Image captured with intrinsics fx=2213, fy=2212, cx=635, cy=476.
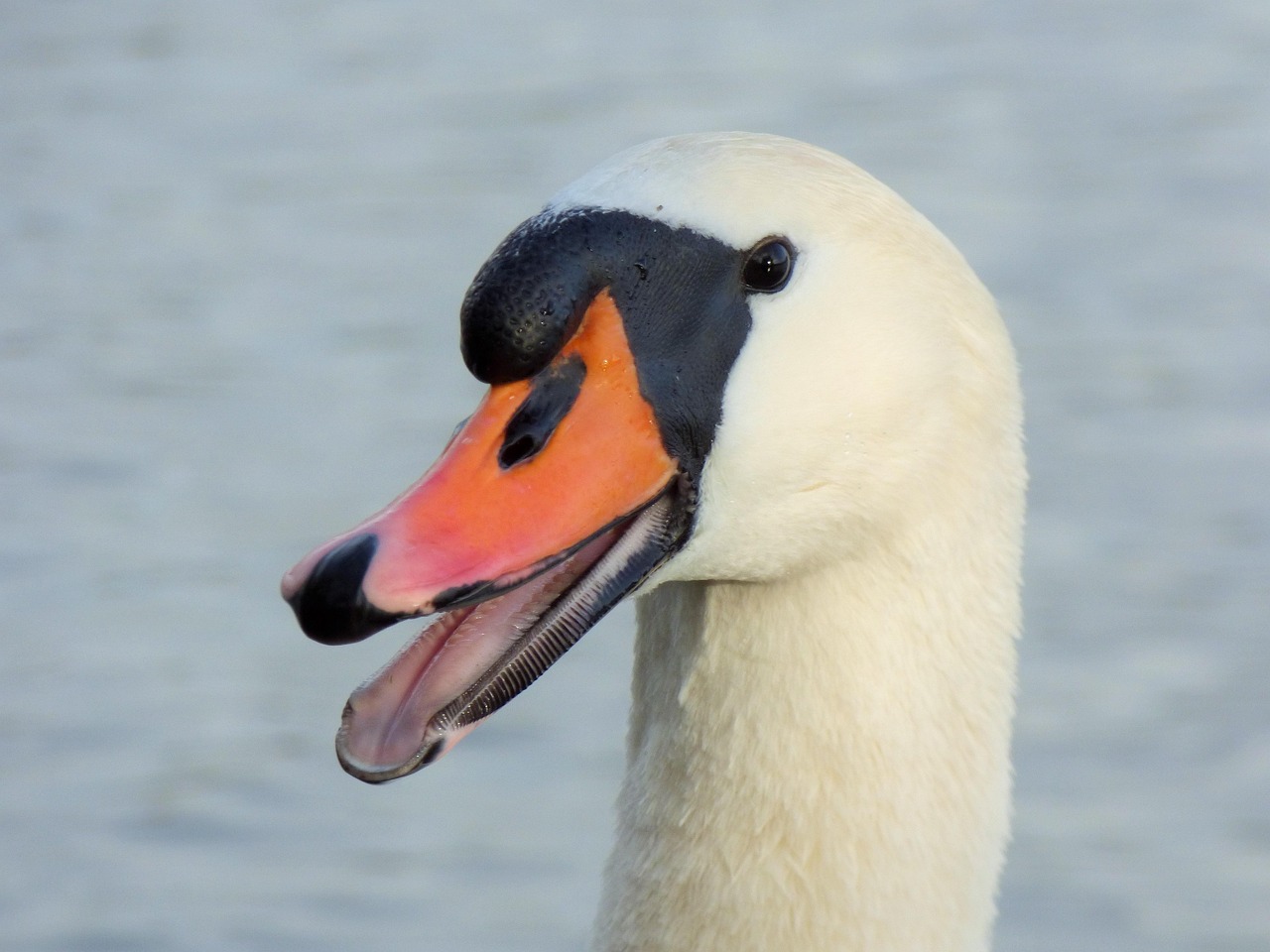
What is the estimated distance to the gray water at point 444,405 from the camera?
6945 millimetres

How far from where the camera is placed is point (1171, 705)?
24.0ft

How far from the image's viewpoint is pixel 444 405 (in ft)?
30.0

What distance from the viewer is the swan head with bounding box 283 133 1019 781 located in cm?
296

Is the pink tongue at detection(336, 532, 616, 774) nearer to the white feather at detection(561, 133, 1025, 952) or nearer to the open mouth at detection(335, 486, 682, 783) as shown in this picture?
the open mouth at detection(335, 486, 682, 783)

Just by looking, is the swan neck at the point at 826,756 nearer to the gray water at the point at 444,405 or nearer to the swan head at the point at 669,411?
the swan head at the point at 669,411

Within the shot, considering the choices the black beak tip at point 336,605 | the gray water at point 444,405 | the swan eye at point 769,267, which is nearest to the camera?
the black beak tip at point 336,605

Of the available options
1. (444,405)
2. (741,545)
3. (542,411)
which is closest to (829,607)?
(741,545)

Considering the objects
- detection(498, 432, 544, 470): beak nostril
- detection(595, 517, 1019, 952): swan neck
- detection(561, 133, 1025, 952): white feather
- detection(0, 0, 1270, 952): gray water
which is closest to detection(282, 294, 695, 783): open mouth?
detection(498, 432, 544, 470): beak nostril

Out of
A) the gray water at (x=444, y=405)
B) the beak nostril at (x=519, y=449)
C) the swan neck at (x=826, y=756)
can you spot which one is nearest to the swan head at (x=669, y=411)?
the beak nostril at (x=519, y=449)

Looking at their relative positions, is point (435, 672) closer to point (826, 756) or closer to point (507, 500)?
point (507, 500)

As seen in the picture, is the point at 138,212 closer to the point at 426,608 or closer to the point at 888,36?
the point at 888,36

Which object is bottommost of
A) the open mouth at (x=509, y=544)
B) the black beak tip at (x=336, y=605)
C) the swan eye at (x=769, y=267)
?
the black beak tip at (x=336, y=605)

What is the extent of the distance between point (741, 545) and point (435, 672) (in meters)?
0.48

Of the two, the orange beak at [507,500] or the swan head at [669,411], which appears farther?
the swan head at [669,411]
